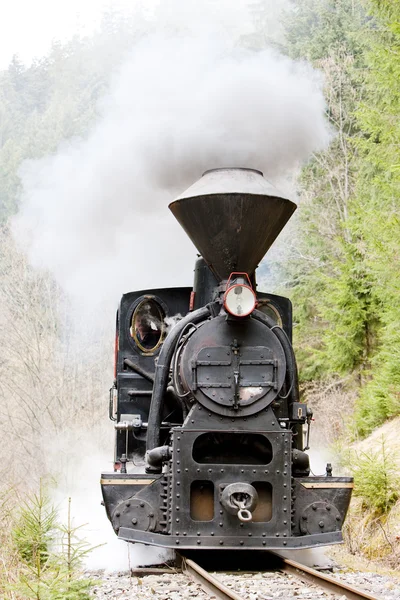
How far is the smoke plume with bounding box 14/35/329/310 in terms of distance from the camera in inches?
300

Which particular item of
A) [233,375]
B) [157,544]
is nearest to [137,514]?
[157,544]

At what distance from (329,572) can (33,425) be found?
451 inches

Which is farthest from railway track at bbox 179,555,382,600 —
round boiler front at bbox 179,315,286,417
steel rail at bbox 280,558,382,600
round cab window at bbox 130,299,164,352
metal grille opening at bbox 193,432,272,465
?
round cab window at bbox 130,299,164,352

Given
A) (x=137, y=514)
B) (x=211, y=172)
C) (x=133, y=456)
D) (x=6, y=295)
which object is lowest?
(x=137, y=514)

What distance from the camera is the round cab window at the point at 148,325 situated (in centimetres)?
816

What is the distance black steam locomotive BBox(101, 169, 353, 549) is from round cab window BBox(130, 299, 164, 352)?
3.84 ft

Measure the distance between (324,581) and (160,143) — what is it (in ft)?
14.9

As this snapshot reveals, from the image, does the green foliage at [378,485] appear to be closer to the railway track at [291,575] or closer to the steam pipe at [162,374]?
the railway track at [291,575]

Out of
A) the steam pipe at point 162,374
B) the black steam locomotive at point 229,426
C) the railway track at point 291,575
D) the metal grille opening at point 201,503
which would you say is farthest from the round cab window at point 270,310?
Answer: the railway track at point 291,575

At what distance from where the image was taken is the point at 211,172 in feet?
23.4

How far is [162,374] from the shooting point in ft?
22.9

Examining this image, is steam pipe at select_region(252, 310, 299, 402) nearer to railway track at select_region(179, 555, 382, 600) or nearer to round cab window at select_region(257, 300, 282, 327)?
round cab window at select_region(257, 300, 282, 327)

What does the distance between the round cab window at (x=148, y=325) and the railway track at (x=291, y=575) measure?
2.33 meters

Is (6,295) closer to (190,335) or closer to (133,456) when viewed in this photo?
(133,456)
